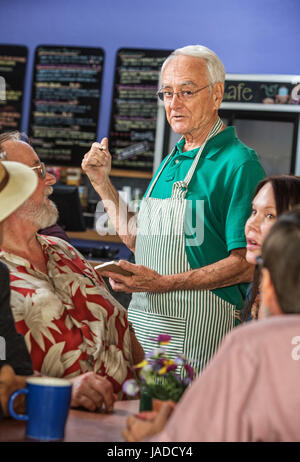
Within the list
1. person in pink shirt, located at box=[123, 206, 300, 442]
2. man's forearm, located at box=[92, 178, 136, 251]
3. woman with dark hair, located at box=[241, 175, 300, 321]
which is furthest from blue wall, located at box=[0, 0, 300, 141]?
person in pink shirt, located at box=[123, 206, 300, 442]

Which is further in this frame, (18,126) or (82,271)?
(18,126)

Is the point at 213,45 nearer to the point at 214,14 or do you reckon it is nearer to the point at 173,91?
the point at 214,14

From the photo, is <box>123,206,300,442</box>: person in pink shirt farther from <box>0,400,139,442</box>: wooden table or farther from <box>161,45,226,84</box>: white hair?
<box>161,45,226,84</box>: white hair

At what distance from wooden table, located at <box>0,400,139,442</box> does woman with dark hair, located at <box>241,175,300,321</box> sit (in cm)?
63

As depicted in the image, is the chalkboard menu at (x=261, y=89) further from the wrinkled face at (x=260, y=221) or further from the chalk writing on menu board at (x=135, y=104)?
the wrinkled face at (x=260, y=221)

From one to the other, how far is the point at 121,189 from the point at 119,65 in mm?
1188

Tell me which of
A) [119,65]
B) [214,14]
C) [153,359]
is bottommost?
[153,359]

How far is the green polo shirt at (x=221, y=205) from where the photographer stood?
2201 millimetres

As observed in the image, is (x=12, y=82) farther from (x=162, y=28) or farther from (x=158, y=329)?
(x=158, y=329)

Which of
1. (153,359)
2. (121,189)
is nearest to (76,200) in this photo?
(121,189)

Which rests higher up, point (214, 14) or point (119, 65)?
point (214, 14)

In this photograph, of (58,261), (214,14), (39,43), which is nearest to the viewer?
(58,261)

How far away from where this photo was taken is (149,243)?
238 centimetres

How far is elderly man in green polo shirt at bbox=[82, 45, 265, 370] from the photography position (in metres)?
2.19
